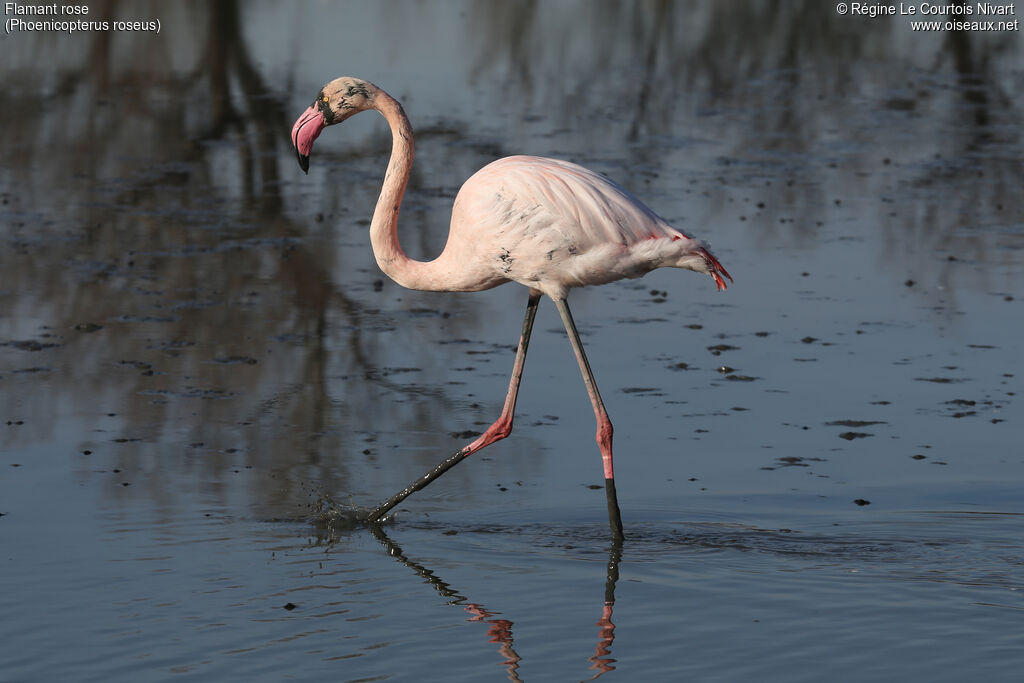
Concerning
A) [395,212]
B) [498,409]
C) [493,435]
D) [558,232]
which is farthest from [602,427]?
[498,409]

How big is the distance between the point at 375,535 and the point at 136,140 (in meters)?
10.8

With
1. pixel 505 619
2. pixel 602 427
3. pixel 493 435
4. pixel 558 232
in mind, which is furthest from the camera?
pixel 493 435

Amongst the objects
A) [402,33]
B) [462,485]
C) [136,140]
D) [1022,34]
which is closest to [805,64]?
[1022,34]

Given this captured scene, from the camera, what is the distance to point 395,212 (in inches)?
289

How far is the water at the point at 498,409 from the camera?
5.88m

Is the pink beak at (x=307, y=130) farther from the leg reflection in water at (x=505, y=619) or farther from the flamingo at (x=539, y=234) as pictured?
the leg reflection in water at (x=505, y=619)

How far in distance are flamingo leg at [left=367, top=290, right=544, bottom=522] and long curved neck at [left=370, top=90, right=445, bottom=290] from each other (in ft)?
1.41

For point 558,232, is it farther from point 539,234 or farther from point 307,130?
point 307,130

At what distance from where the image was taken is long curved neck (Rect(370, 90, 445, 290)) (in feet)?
24.0

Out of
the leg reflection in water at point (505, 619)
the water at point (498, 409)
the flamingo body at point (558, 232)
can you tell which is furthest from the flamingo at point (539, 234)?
the water at point (498, 409)

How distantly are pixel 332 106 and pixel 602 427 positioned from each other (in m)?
1.88

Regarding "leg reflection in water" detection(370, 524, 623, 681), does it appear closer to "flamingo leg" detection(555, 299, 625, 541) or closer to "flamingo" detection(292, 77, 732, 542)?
"flamingo leg" detection(555, 299, 625, 541)

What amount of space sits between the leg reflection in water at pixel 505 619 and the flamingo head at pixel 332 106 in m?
1.79

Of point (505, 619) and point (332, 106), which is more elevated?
point (332, 106)
